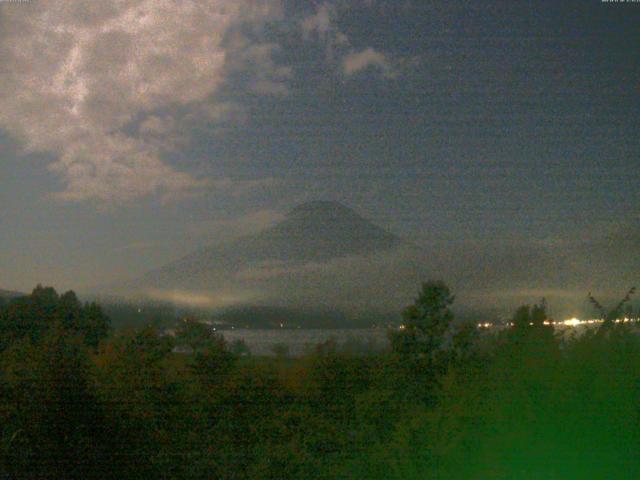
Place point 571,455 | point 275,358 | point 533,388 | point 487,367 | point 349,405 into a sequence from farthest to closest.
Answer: point 275,358 → point 349,405 → point 487,367 → point 533,388 → point 571,455

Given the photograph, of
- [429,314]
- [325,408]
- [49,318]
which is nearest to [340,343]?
[325,408]

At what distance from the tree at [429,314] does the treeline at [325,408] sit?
2.36 metres

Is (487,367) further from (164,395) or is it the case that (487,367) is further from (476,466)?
(164,395)

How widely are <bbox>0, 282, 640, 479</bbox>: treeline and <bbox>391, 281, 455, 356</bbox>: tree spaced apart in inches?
92.9

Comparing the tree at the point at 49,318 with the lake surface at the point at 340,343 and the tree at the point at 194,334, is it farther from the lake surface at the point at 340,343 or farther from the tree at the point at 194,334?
the lake surface at the point at 340,343

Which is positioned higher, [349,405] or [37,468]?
[349,405]

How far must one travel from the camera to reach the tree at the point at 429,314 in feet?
43.4

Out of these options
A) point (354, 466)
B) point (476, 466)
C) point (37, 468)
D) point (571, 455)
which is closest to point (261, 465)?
point (354, 466)

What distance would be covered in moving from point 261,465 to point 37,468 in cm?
219

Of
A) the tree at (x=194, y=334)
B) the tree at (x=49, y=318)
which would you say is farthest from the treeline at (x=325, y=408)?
the tree at (x=49, y=318)

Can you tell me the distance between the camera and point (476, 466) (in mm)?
4973

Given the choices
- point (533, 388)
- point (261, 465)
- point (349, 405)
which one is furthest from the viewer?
point (349, 405)

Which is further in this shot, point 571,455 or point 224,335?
point 224,335

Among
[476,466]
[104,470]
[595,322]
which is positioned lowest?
[104,470]
